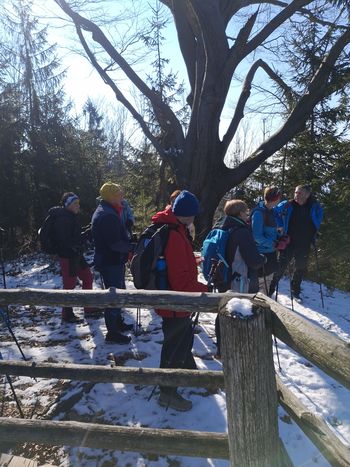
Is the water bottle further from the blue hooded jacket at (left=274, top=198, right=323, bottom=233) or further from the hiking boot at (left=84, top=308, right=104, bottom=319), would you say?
the blue hooded jacket at (left=274, top=198, right=323, bottom=233)

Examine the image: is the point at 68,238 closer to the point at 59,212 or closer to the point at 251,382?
the point at 59,212

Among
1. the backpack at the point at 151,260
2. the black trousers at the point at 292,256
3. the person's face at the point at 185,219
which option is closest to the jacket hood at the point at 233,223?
the person's face at the point at 185,219

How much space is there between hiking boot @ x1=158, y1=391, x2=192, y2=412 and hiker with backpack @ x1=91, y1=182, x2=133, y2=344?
1621mm

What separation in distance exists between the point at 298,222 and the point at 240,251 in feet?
10.7

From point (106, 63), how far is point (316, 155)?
794cm

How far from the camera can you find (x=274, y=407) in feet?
6.48

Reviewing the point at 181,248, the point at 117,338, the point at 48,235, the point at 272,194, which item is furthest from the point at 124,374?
the point at 272,194

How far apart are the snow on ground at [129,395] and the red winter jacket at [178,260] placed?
3.60 feet

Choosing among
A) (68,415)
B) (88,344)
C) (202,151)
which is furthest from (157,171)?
(68,415)

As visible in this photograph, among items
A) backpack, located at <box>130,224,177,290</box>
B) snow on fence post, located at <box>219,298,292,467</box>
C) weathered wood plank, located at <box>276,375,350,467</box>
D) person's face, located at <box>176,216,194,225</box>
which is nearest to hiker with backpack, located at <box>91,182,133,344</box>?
backpack, located at <box>130,224,177,290</box>

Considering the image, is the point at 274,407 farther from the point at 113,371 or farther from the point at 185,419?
the point at 185,419

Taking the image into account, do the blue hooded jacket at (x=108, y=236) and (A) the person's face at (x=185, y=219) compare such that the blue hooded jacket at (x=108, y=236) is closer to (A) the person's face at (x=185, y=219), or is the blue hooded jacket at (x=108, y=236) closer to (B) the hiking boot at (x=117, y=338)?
(B) the hiking boot at (x=117, y=338)

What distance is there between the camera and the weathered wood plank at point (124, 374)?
291 cm

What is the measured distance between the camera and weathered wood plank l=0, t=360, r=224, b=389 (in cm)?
291
